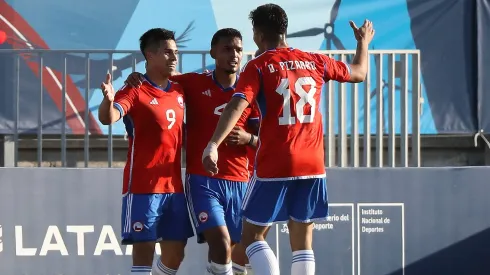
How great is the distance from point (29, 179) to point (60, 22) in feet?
7.14

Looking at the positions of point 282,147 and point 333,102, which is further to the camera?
point 333,102

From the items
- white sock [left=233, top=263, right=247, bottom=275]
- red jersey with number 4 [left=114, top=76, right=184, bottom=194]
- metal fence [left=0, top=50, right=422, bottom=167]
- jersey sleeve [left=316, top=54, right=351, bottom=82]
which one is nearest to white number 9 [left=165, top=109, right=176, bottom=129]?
red jersey with number 4 [left=114, top=76, right=184, bottom=194]

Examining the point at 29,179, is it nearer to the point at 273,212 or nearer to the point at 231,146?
the point at 231,146

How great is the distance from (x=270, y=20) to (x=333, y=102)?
4086mm

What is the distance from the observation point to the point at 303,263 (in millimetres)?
7496

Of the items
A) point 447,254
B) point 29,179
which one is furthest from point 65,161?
point 447,254

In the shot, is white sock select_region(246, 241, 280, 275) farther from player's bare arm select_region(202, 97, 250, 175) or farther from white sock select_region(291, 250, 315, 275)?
player's bare arm select_region(202, 97, 250, 175)

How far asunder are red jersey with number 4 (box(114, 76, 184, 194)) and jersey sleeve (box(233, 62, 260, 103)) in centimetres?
105

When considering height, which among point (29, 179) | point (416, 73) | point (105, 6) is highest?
point (105, 6)

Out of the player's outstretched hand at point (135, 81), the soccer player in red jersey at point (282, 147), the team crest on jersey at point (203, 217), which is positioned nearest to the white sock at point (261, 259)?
the soccer player in red jersey at point (282, 147)

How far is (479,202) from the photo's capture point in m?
11.2

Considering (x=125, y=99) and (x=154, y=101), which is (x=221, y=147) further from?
(x=125, y=99)

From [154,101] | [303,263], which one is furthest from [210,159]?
[154,101]

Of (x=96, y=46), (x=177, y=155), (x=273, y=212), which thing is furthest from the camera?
(x=96, y=46)
